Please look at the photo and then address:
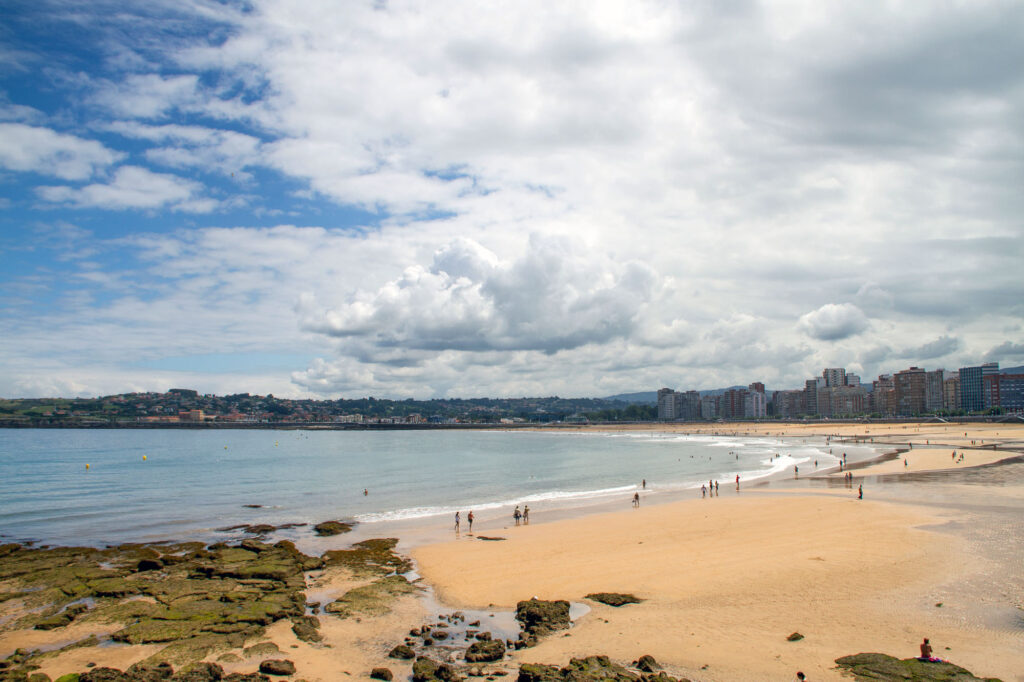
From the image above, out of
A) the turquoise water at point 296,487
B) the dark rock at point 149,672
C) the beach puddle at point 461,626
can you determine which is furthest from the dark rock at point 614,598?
the turquoise water at point 296,487

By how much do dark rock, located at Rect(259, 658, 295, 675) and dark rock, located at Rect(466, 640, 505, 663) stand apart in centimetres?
387

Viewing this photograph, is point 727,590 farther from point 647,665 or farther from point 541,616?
point 647,665

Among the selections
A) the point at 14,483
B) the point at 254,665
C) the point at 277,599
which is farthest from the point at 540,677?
the point at 14,483

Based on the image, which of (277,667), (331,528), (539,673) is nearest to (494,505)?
(331,528)

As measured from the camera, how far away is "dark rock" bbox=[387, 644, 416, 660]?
543 inches

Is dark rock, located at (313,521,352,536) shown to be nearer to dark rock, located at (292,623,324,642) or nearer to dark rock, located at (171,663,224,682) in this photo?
dark rock, located at (292,623,324,642)

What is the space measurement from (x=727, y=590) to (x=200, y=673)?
14252mm

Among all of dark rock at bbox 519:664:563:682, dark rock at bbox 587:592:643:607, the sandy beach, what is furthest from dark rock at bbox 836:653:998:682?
dark rock at bbox 587:592:643:607

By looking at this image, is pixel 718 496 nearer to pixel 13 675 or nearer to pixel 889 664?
pixel 889 664

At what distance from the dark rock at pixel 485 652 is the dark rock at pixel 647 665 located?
121 inches

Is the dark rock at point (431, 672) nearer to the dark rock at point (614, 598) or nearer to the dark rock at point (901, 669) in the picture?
the dark rock at point (614, 598)

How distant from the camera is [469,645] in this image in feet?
46.9

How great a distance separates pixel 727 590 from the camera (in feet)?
59.1

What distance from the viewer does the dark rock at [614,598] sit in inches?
676
